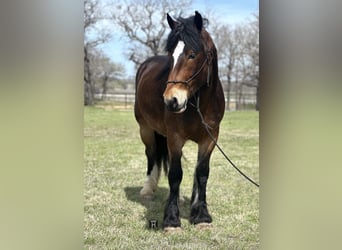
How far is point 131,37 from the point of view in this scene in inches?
62.3

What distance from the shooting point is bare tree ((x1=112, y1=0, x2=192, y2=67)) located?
1.57 m

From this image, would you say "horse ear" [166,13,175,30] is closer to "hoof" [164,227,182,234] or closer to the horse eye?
the horse eye

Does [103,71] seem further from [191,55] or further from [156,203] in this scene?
[156,203]

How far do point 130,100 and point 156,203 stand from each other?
15.8 inches

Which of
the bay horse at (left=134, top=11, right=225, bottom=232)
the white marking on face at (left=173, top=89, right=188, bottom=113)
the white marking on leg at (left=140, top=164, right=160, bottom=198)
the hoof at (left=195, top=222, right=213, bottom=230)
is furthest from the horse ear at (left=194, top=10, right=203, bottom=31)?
the hoof at (left=195, top=222, right=213, bottom=230)

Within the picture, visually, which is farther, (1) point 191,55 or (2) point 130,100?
(2) point 130,100

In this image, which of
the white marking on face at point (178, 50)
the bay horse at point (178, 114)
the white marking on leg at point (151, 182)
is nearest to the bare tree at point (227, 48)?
the bay horse at point (178, 114)

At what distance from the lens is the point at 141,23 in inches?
62.5

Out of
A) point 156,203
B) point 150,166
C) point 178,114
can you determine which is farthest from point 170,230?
point 178,114

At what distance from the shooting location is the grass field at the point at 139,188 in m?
1.58

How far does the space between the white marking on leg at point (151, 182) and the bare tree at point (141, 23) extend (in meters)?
0.41
